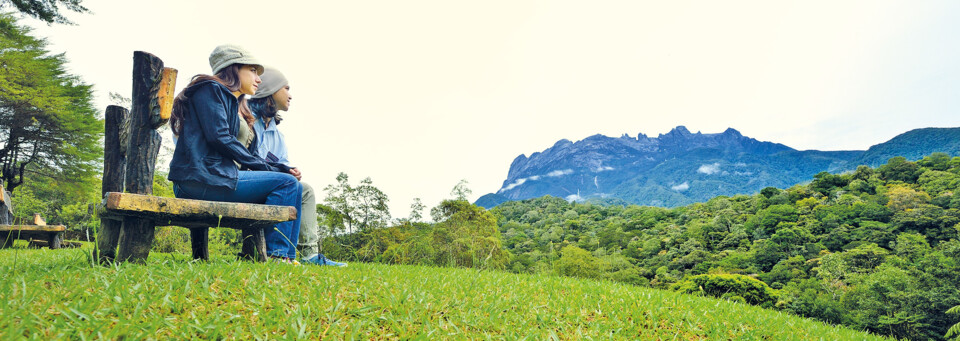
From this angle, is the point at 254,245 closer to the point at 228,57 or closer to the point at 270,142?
the point at 270,142

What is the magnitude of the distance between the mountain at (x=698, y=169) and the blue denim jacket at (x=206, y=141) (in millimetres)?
84291

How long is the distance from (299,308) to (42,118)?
27.9 meters

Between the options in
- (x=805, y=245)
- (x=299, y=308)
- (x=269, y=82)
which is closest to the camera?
(x=299, y=308)

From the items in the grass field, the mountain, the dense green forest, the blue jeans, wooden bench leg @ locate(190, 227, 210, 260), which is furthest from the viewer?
the mountain

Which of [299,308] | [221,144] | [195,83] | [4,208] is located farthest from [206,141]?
[4,208]

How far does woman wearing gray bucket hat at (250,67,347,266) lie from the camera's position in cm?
359

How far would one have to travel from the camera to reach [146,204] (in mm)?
2510

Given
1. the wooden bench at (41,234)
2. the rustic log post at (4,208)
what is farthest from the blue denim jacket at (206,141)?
the rustic log post at (4,208)

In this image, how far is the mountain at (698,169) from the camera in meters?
85.3

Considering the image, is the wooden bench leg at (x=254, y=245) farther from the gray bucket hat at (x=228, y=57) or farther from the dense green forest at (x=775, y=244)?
the dense green forest at (x=775, y=244)

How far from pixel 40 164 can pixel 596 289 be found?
29.1 m

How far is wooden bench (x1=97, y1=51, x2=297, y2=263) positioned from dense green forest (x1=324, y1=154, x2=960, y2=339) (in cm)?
307

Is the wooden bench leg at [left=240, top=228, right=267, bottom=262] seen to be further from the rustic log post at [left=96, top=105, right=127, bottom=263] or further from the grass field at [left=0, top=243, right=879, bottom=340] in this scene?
the rustic log post at [left=96, top=105, right=127, bottom=263]

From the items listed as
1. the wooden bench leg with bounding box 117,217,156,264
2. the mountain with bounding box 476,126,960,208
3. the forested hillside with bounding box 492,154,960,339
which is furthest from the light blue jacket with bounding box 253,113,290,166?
the mountain with bounding box 476,126,960,208
